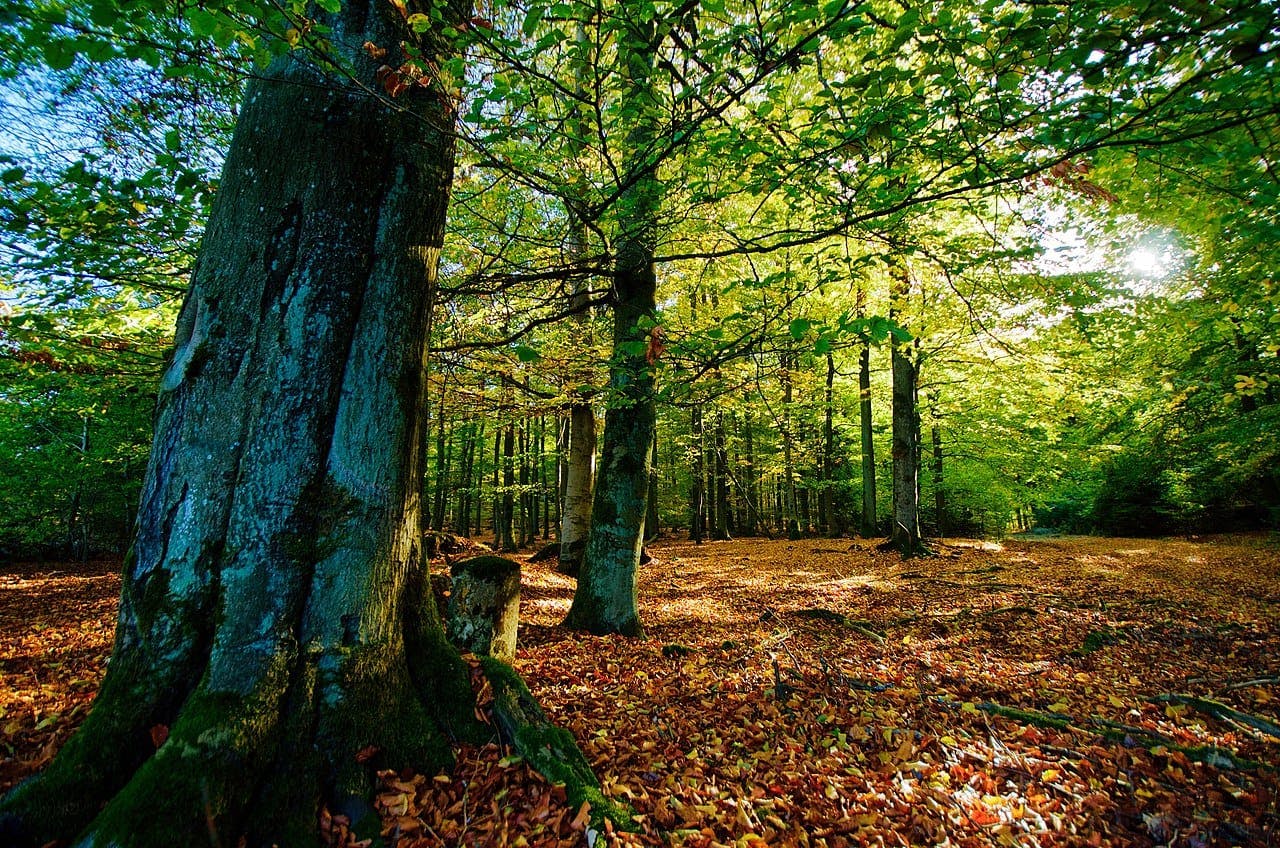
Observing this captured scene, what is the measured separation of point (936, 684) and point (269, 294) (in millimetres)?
5513

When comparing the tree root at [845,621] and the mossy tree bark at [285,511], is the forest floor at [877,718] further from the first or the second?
the mossy tree bark at [285,511]

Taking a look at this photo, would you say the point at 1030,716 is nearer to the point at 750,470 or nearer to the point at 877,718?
the point at 877,718

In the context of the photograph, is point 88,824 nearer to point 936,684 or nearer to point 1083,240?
point 936,684

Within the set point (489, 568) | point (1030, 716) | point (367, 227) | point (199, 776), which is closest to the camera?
point (199, 776)

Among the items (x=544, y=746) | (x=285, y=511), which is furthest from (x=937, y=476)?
(x=285, y=511)

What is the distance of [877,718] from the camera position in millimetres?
3635

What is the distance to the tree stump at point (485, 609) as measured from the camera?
3920 mm

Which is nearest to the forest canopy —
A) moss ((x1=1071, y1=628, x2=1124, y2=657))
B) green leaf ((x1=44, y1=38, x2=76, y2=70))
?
green leaf ((x1=44, y1=38, x2=76, y2=70))

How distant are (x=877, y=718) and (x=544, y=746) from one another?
7.96ft

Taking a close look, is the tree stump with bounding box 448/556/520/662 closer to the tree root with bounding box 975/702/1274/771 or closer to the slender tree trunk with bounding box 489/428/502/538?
the tree root with bounding box 975/702/1274/771

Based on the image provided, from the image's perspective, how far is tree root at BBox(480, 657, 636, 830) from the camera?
2389 mm

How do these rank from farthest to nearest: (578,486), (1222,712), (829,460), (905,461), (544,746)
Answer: (829,460) → (905,461) → (578,486) → (1222,712) → (544,746)

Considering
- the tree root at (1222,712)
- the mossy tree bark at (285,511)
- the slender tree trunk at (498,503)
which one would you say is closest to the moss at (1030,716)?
the tree root at (1222,712)

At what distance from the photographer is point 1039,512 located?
27406 mm
